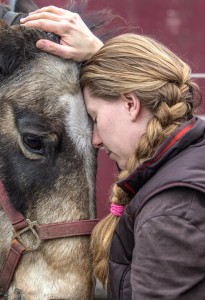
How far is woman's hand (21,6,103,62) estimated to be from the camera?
2.25m

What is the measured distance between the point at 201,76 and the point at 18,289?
2.23m

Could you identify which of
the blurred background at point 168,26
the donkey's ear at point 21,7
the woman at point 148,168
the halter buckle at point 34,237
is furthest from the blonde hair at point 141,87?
the blurred background at point 168,26

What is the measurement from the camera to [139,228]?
1745 millimetres

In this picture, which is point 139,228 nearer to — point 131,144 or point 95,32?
point 131,144

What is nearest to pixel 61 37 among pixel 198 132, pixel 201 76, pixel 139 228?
pixel 198 132

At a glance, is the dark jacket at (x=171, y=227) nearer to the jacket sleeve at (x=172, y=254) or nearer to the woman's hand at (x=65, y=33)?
the jacket sleeve at (x=172, y=254)

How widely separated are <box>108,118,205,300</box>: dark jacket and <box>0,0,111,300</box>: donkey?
1.39 ft

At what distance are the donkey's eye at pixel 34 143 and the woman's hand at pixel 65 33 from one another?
37 cm

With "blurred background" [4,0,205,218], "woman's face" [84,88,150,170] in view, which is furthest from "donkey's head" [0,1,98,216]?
"blurred background" [4,0,205,218]

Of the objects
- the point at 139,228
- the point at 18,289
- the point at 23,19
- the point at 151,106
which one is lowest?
the point at 18,289

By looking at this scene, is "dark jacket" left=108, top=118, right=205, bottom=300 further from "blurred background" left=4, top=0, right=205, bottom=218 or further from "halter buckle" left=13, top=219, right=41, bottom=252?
"blurred background" left=4, top=0, right=205, bottom=218

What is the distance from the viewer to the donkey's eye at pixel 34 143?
2201 mm

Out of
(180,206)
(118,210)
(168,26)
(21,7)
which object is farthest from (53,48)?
(168,26)

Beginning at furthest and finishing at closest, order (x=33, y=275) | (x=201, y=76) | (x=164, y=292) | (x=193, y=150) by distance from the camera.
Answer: (x=201, y=76)
(x=33, y=275)
(x=193, y=150)
(x=164, y=292)
